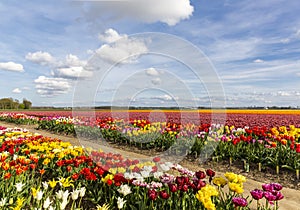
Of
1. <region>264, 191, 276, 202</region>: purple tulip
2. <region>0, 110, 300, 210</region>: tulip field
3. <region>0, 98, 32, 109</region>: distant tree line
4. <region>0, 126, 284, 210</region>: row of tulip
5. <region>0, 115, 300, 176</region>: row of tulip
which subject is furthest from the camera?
<region>0, 98, 32, 109</region>: distant tree line

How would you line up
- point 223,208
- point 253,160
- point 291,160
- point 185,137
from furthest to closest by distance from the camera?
point 185,137, point 253,160, point 291,160, point 223,208

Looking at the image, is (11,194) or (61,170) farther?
(61,170)

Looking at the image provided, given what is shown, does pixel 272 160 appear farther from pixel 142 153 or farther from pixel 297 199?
pixel 142 153

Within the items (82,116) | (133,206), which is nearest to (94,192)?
(133,206)

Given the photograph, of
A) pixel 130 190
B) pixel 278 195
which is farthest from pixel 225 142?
pixel 278 195

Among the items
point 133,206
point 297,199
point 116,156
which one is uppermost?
point 116,156

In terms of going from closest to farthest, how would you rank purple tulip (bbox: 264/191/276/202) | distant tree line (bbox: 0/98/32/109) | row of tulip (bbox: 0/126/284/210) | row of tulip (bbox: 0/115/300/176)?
purple tulip (bbox: 264/191/276/202)
row of tulip (bbox: 0/126/284/210)
row of tulip (bbox: 0/115/300/176)
distant tree line (bbox: 0/98/32/109)

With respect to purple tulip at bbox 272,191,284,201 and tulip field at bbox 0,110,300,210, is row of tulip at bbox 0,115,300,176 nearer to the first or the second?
tulip field at bbox 0,110,300,210

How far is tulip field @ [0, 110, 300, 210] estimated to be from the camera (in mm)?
2715

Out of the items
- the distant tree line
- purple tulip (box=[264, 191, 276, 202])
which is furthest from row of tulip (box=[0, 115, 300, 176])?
the distant tree line

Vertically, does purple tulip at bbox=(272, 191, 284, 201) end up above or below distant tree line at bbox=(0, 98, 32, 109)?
below

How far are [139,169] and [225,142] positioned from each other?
13.1 feet

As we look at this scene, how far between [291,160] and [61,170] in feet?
16.4

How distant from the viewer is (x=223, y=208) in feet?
8.84
